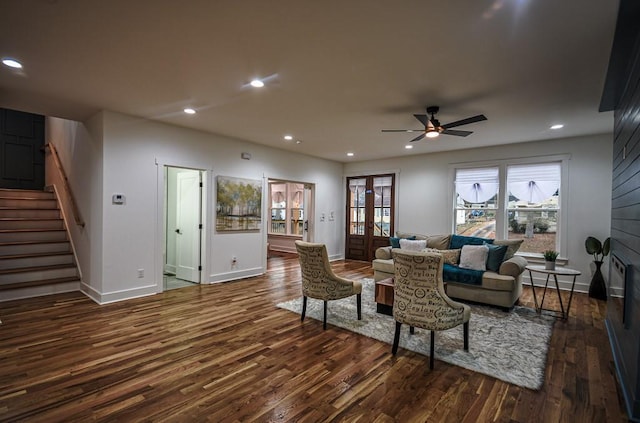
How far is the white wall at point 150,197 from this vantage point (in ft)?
15.0

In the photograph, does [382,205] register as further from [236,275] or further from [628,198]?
[628,198]

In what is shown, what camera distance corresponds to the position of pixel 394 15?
7.33 feet

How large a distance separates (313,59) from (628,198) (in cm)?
296

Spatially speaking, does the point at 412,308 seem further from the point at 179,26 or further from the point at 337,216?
the point at 337,216

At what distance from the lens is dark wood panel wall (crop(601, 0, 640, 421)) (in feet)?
7.07

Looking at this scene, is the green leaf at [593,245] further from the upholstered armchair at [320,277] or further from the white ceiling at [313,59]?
the upholstered armchair at [320,277]

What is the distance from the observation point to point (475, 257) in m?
4.85

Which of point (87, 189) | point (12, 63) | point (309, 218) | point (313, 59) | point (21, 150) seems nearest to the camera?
point (313, 59)

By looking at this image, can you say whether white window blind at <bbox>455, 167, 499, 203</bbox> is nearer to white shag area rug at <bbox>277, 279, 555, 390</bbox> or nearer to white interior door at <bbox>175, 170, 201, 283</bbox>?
white shag area rug at <bbox>277, 279, 555, 390</bbox>

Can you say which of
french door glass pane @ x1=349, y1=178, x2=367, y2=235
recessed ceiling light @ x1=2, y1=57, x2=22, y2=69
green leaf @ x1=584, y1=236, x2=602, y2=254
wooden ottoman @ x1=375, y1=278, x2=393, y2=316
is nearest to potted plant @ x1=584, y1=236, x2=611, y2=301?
green leaf @ x1=584, y1=236, x2=602, y2=254

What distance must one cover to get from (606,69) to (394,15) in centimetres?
229

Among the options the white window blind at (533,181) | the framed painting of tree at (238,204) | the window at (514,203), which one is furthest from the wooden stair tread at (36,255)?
the white window blind at (533,181)

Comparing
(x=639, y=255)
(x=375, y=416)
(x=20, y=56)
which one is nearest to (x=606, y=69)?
(x=639, y=255)

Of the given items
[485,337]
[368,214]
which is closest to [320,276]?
[485,337]
